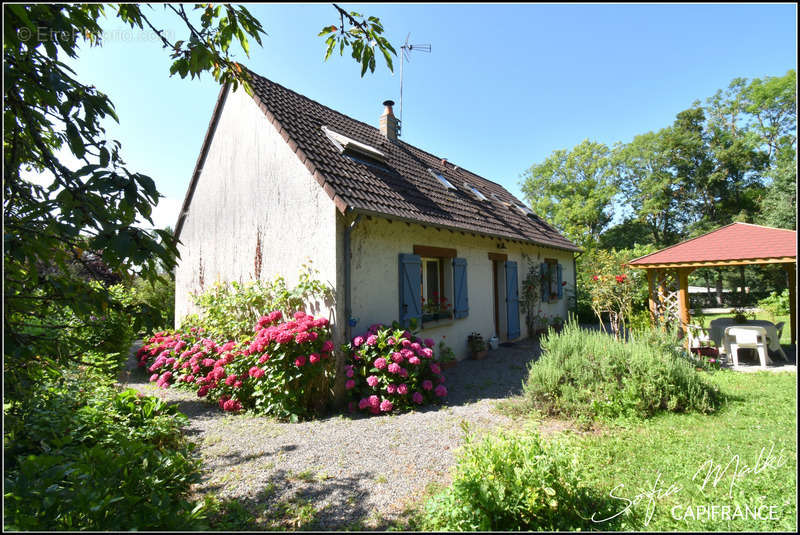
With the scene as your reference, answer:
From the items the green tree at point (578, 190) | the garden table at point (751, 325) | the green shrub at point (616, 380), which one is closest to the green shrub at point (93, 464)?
the green shrub at point (616, 380)

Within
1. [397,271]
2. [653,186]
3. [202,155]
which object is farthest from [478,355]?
[653,186]

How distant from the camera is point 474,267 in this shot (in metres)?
8.91

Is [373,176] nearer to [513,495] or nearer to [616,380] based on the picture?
[616,380]

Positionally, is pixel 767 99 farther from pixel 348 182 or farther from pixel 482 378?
pixel 348 182

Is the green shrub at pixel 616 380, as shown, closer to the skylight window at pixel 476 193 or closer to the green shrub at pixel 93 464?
the green shrub at pixel 93 464

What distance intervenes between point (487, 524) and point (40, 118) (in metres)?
3.82

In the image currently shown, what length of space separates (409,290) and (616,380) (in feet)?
11.9

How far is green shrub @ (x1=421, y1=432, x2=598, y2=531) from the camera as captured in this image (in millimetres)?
2344

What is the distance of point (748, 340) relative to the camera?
6.15 meters

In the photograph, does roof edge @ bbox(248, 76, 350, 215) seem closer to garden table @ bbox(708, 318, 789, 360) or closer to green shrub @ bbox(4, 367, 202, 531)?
green shrub @ bbox(4, 367, 202, 531)

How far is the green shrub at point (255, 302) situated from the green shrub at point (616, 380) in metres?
3.56

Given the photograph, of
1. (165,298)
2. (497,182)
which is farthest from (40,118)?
(497,182)

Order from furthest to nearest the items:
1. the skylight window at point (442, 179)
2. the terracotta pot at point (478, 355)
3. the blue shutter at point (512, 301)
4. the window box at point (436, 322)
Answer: the blue shutter at point (512, 301), the skylight window at point (442, 179), the terracotta pot at point (478, 355), the window box at point (436, 322)

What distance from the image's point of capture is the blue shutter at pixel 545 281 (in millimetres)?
11938
